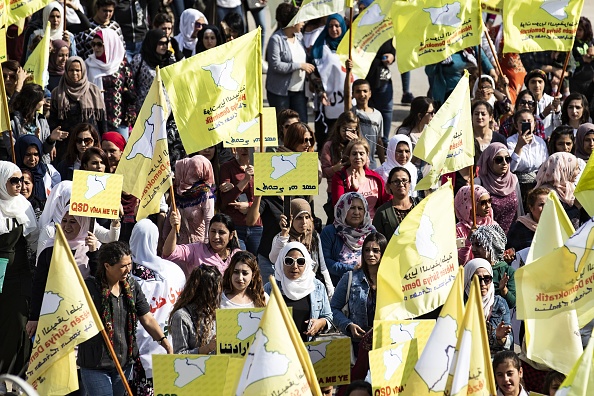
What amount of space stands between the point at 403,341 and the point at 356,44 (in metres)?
5.25

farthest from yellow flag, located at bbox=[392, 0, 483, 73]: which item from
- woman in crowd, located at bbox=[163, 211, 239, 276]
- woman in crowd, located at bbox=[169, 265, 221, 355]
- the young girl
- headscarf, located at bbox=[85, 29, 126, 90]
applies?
the young girl

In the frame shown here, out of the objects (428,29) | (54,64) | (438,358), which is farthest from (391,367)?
(54,64)

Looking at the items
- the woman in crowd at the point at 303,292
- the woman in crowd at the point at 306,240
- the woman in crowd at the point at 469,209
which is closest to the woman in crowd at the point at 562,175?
the woman in crowd at the point at 469,209

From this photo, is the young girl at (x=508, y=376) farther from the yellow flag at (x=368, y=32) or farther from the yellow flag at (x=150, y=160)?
the yellow flag at (x=368, y=32)

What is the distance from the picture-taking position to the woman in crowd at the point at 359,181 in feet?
36.9

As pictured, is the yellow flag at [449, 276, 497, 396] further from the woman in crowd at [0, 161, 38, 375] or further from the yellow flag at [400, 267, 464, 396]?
the woman in crowd at [0, 161, 38, 375]

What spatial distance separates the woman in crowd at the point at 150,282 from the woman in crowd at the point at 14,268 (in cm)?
90

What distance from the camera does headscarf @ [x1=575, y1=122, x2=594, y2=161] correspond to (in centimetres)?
1234

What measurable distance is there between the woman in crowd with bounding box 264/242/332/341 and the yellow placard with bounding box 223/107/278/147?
142 cm

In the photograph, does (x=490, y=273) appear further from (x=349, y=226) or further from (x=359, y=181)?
(x=359, y=181)

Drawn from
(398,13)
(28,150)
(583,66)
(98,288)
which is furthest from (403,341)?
(583,66)

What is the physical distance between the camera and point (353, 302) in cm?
945

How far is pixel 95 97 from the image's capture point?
41.1 ft

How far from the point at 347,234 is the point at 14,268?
228 centimetres
